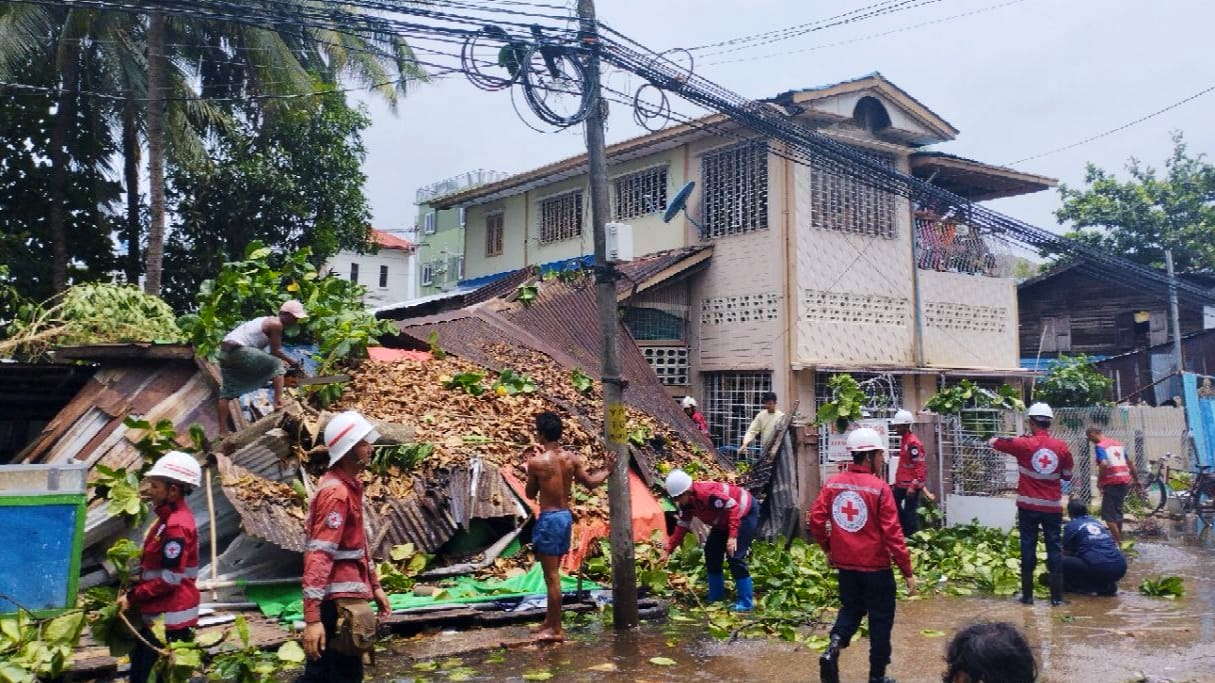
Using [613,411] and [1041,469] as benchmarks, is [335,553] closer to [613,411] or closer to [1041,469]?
[613,411]

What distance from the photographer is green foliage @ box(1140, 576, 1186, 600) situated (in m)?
8.89

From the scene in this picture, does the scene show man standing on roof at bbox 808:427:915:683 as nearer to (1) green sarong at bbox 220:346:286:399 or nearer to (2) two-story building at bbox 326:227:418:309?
(1) green sarong at bbox 220:346:286:399

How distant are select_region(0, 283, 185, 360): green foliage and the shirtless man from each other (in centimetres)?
642

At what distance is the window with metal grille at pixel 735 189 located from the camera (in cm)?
1579

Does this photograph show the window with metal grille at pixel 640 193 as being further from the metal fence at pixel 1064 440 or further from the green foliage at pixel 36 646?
the green foliage at pixel 36 646

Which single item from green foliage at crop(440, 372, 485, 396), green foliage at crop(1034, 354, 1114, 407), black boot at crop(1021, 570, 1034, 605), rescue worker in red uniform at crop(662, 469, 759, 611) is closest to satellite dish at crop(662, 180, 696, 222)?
green foliage at crop(440, 372, 485, 396)

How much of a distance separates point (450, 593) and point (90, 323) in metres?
6.44

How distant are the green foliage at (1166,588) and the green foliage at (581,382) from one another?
6.82 meters

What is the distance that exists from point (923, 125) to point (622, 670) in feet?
44.3

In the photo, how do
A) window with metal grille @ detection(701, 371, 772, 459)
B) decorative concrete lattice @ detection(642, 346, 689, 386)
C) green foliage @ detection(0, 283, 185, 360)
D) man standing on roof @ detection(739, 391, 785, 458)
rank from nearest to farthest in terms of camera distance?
green foliage @ detection(0, 283, 185, 360), man standing on roof @ detection(739, 391, 785, 458), window with metal grille @ detection(701, 371, 772, 459), decorative concrete lattice @ detection(642, 346, 689, 386)

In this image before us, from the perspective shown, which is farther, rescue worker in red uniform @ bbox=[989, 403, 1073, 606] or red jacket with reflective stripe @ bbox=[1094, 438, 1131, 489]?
red jacket with reflective stripe @ bbox=[1094, 438, 1131, 489]

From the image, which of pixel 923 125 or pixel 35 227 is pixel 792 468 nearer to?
pixel 923 125

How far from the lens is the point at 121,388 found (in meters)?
9.35

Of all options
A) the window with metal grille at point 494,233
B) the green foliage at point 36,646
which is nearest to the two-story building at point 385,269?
the window with metal grille at point 494,233
